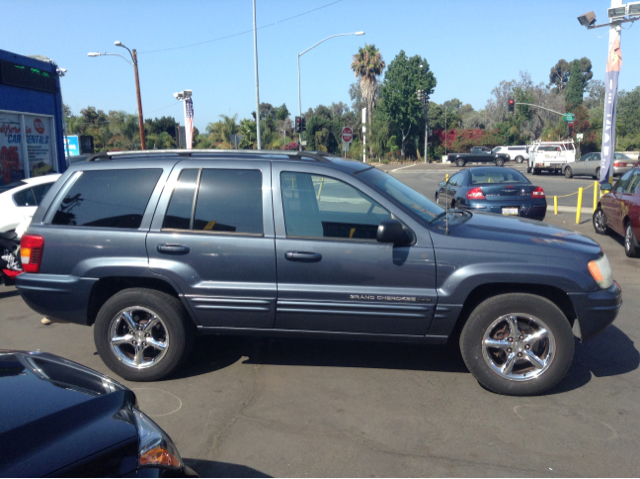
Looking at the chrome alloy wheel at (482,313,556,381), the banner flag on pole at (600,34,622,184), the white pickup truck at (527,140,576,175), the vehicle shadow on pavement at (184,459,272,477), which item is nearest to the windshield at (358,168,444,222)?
the chrome alloy wheel at (482,313,556,381)

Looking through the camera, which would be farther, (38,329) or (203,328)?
(38,329)

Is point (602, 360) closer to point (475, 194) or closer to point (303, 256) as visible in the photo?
point (303, 256)

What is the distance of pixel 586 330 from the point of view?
13.8 ft

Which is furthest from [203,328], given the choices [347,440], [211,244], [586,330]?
[586,330]

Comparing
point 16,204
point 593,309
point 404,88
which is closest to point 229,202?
point 593,309

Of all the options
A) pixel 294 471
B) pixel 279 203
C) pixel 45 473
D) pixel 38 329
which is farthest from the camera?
pixel 38 329

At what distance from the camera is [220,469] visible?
10.8 ft

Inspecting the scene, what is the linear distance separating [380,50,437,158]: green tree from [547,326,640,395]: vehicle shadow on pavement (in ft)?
186

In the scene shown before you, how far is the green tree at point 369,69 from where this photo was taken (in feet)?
200

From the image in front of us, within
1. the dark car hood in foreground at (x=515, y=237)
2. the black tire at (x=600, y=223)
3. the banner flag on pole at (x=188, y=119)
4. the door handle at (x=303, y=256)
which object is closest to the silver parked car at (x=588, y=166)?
the black tire at (x=600, y=223)

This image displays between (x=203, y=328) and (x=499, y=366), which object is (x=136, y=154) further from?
(x=499, y=366)

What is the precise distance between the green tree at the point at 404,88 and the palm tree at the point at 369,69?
144cm

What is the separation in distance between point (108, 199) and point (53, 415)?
285 cm

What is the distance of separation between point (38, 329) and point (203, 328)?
2644mm
